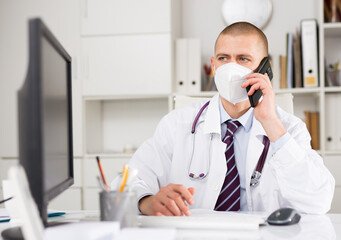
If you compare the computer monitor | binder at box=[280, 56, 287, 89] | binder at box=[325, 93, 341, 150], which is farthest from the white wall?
the computer monitor

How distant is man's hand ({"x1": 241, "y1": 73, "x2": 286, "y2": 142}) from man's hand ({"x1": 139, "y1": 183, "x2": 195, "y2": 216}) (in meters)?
0.45

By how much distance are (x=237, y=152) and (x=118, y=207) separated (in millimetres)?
810

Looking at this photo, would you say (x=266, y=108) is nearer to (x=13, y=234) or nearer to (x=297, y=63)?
(x=13, y=234)

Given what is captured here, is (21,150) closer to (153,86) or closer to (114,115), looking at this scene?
(153,86)

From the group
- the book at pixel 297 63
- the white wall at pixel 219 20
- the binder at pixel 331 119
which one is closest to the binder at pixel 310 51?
the book at pixel 297 63

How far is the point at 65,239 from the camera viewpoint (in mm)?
723

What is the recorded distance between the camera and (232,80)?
1518 millimetres

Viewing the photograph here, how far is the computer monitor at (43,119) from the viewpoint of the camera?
753 millimetres

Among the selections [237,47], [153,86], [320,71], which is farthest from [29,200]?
[320,71]

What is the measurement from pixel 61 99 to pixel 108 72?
1.99 meters

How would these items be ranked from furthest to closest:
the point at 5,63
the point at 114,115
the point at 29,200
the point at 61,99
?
the point at 114,115
the point at 5,63
the point at 61,99
the point at 29,200

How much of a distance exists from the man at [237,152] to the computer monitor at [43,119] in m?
0.37

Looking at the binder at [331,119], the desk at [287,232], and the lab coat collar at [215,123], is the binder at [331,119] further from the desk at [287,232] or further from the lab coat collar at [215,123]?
the desk at [287,232]

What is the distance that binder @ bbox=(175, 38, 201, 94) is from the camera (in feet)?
9.87
